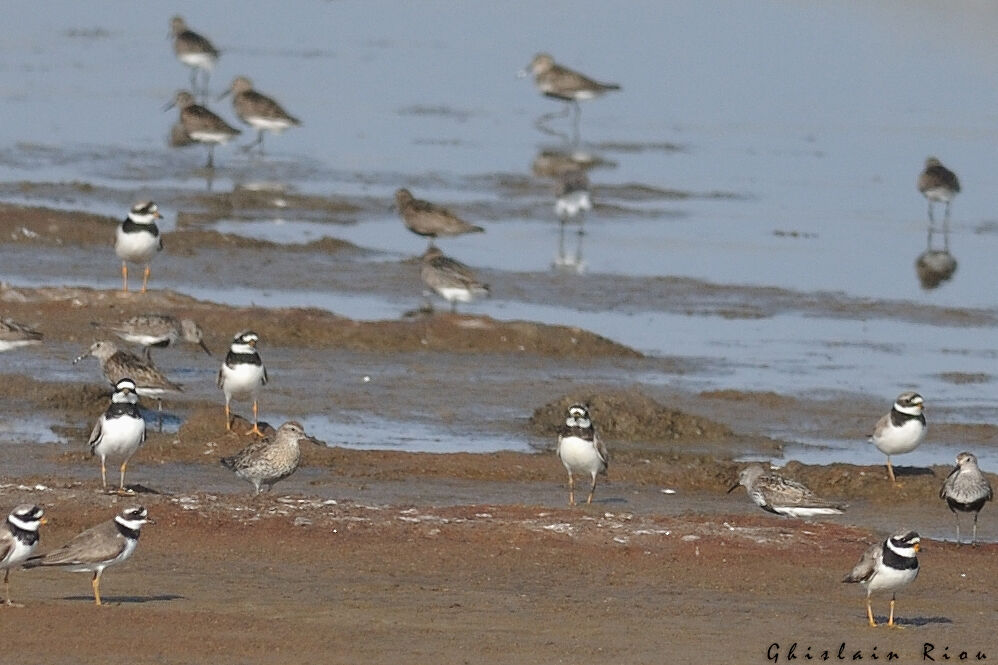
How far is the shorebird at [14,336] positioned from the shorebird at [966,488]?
949 centimetres

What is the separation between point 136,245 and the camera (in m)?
24.9

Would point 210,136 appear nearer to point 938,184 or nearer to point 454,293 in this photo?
point 454,293

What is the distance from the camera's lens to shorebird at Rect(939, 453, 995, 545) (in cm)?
1617

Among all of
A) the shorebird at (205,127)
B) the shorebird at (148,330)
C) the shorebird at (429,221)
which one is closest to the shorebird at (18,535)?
the shorebird at (148,330)

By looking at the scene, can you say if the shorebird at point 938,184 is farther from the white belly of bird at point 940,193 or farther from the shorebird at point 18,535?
the shorebird at point 18,535

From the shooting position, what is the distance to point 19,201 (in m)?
32.4

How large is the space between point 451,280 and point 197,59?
71.4ft

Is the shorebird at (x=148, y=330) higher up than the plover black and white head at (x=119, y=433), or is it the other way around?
the shorebird at (x=148, y=330)

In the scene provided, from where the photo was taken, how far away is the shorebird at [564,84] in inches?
1821

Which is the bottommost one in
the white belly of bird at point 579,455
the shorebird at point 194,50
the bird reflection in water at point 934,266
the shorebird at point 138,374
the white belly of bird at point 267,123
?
the white belly of bird at point 579,455

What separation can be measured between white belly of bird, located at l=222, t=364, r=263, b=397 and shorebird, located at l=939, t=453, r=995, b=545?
20.7 feet

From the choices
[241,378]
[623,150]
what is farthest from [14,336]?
[623,150]

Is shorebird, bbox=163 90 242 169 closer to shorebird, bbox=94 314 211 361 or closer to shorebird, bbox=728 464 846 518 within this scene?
shorebird, bbox=94 314 211 361

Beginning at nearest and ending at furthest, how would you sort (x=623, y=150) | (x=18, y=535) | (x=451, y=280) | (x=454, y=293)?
1. (x=18, y=535)
2. (x=451, y=280)
3. (x=454, y=293)
4. (x=623, y=150)
